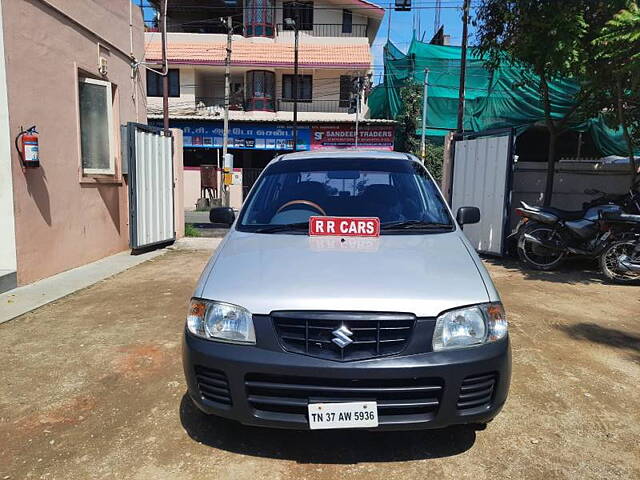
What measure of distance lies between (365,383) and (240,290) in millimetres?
757

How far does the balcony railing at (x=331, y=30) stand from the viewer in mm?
24281

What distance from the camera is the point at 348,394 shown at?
2.18 meters

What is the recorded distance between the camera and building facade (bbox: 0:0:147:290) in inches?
222

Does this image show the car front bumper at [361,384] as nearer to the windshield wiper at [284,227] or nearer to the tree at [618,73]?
the windshield wiper at [284,227]

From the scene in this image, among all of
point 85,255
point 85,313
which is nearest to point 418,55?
point 85,255

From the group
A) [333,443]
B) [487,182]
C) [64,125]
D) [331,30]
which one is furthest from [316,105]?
[333,443]

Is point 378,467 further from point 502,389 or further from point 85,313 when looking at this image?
point 85,313

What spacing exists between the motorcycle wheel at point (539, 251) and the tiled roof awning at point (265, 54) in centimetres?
1718

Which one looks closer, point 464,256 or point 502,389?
point 502,389

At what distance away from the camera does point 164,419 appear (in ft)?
9.45

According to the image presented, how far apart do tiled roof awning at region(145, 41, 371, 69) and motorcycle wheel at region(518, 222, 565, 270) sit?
17181 millimetres

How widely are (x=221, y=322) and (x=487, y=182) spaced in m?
6.91

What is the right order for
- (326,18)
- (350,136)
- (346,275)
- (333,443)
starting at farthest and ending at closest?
(326,18), (350,136), (333,443), (346,275)

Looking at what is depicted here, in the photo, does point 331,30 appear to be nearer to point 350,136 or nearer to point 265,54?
point 265,54
